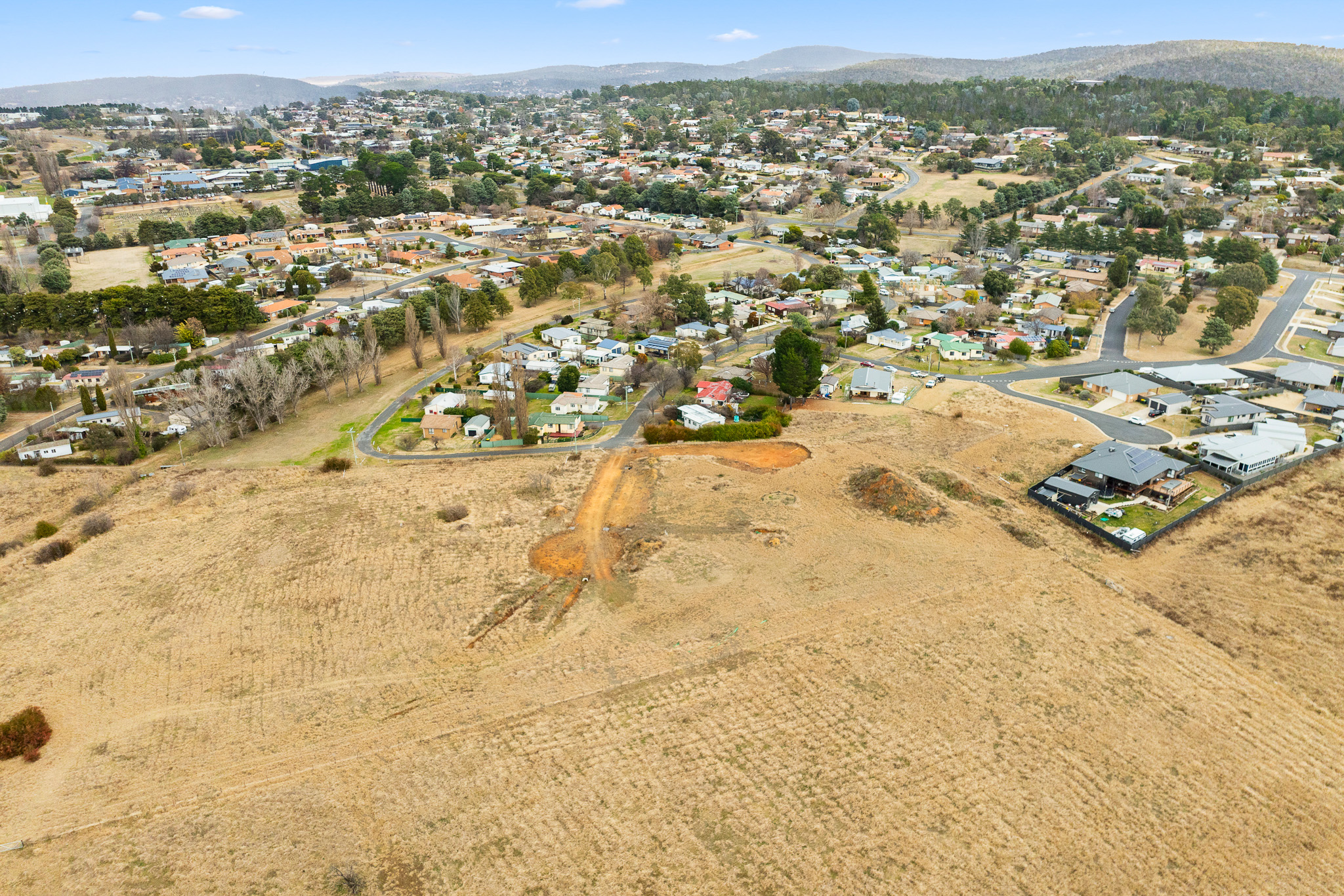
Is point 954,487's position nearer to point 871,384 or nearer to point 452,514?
point 871,384

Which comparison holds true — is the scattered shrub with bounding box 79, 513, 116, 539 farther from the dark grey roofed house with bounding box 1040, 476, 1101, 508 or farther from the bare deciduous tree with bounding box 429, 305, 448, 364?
the dark grey roofed house with bounding box 1040, 476, 1101, 508

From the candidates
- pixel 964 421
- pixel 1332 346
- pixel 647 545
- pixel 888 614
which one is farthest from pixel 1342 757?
pixel 1332 346

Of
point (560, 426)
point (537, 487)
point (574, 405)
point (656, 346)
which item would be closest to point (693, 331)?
point (656, 346)

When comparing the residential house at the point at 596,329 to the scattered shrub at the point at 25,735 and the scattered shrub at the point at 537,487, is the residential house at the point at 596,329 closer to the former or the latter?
the scattered shrub at the point at 537,487

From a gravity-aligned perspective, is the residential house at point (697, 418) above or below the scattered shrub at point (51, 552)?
above

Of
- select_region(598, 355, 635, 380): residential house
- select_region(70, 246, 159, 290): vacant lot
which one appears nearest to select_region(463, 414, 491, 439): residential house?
select_region(598, 355, 635, 380): residential house

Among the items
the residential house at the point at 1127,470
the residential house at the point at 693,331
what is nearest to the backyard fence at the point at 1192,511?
the residential house at the point at 1127,470
